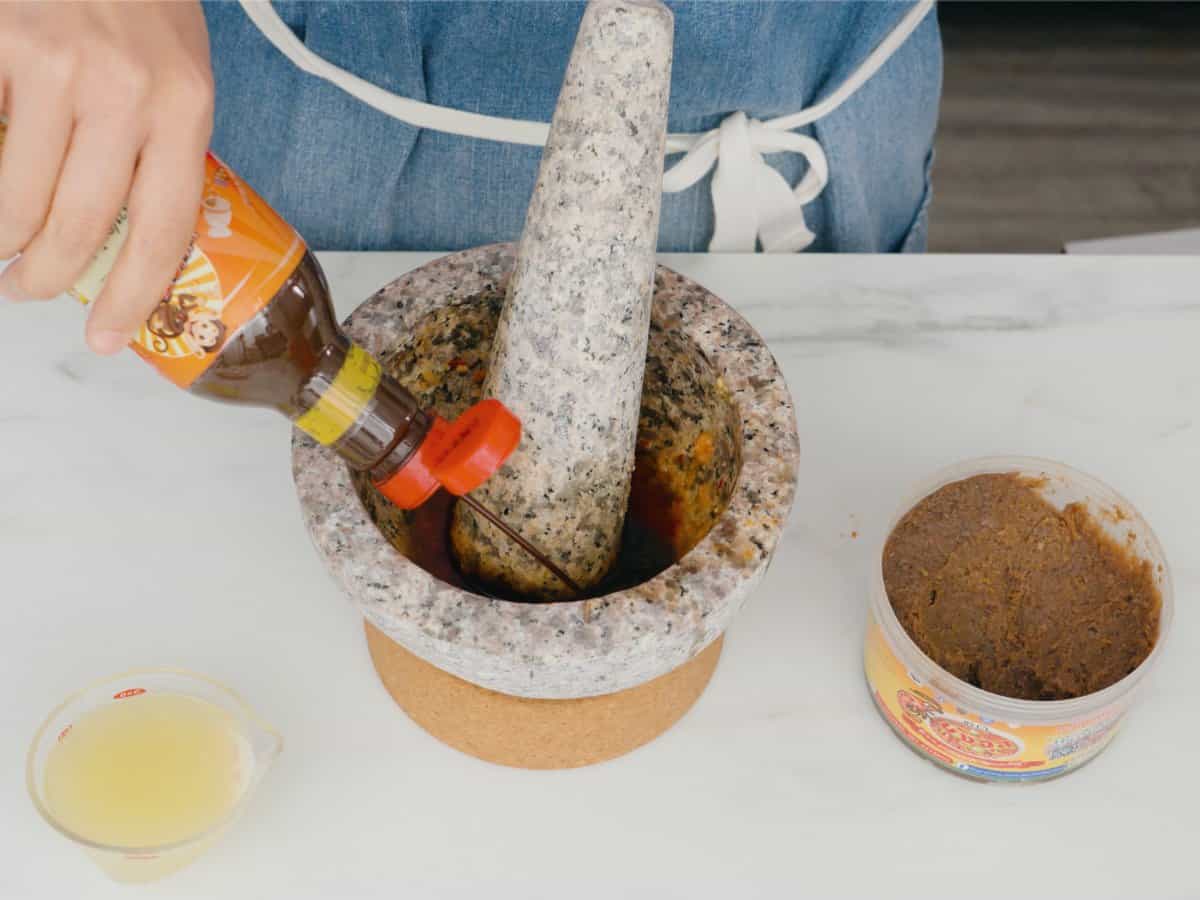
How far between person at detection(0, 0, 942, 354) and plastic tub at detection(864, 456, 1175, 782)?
1.19 ft

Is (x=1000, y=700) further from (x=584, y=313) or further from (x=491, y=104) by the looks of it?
(x=491, y=104)

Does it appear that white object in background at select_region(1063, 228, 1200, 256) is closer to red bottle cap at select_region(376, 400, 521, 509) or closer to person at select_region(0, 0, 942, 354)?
person at select_region(0, 0, 942, 354)

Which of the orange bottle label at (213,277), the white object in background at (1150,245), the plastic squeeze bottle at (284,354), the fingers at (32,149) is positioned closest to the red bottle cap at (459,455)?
the plastic squeeze bottle at (284,354)

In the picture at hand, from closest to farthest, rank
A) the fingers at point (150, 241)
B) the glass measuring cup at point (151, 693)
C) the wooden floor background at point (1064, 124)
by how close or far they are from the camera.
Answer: the fingers at point (150, 241), the glass measuring cup at point (151, 693), the wooden floor background at point (1064, 124)

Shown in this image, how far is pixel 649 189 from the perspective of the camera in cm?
66

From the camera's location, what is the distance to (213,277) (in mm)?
599

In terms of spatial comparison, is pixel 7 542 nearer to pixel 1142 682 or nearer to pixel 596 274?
pixel 596 274

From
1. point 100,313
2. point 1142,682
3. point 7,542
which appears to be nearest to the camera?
point 100,313

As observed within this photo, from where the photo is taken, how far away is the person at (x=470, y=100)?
91cm

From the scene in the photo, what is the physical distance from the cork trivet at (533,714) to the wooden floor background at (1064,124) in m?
1.58

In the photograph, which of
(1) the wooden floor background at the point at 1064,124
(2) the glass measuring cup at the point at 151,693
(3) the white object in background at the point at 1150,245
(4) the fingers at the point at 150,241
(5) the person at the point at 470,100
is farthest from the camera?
(1) the wooden floor background at the point at 1064,124

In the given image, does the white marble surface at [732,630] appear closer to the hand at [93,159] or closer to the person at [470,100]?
the person at [470,100]

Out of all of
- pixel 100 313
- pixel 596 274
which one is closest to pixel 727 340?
pixel 596 274

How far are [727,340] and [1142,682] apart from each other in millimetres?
323
